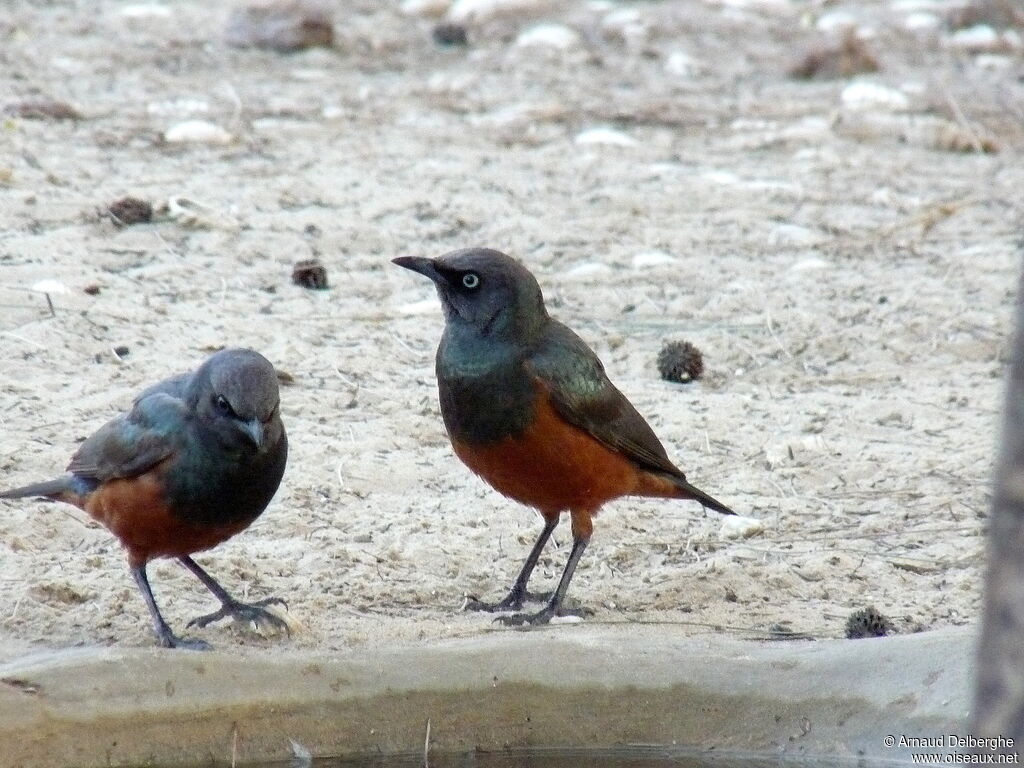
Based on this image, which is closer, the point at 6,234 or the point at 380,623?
the point at 380,623

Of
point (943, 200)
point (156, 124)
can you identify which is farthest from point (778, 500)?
point (156, 124)

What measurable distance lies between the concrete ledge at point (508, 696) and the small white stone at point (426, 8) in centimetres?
1007

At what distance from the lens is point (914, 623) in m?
5.49

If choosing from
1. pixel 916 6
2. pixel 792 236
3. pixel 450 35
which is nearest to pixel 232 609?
pixel 792 236

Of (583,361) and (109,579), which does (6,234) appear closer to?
(109,579)

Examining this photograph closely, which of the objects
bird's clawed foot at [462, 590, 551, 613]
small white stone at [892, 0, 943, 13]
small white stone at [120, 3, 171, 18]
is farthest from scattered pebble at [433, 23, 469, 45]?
bird's clawed foot at [462, 590, 551, 613]

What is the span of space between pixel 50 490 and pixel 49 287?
2.32m

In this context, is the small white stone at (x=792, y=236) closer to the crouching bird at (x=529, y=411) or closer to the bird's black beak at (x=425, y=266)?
the crouching bird at (x=529, y=411)

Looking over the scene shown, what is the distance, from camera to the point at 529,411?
553 cm

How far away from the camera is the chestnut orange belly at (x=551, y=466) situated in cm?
551

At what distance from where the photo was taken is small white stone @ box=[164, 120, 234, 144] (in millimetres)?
9898

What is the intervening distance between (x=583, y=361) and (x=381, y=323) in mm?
2249

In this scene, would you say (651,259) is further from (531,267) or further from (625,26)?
(625,26)

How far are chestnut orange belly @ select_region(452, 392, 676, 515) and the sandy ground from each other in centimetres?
38
